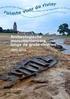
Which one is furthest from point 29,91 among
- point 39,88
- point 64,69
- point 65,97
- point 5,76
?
point 64,69

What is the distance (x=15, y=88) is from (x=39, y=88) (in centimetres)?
71

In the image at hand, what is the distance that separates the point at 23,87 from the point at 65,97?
1.67 metres

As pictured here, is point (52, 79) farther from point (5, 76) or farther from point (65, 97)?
point (65, 97)

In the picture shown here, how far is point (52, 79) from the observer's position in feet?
32.4

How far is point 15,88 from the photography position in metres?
8.48

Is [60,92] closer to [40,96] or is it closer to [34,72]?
[40,96]

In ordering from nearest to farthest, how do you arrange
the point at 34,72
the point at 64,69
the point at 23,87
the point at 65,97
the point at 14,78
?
the point at 65,97 → the point at 23,87 → the point at 14,78 → the point at 34,72 → the point at 64,69

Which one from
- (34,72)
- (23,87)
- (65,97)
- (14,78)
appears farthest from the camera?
(34,72)

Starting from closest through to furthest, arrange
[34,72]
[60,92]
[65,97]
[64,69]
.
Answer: [65,97] → [60,92] → [34,72] → [64,69]

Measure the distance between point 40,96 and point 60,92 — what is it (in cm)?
74

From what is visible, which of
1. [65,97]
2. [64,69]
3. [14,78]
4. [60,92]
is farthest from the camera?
[64,69]

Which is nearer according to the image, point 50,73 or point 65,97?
point 65,97

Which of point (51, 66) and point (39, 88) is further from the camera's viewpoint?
point (51, 66)

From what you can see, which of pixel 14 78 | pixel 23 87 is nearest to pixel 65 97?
pixel 23 87
